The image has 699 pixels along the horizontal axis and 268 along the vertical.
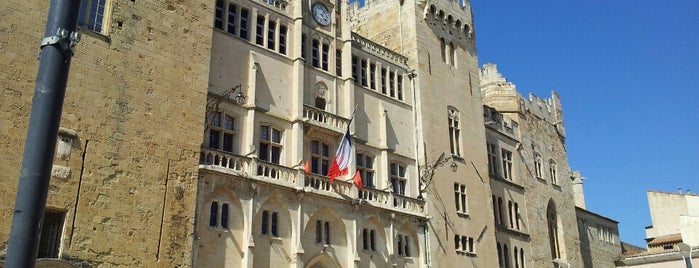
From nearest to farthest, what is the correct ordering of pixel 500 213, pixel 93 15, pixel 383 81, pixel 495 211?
pixel 93 15 < pixel 383 81 < pixel 495 211 < pixel 500 213

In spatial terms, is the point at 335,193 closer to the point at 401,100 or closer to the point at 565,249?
the point at 401,100

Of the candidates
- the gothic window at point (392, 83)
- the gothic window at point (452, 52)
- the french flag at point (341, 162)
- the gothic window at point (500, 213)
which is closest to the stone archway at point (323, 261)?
the french flag at point (341, 162)

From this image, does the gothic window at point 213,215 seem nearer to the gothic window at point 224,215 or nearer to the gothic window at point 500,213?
the gothic window at point 224,215

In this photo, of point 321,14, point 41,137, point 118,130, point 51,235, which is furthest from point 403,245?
point 41,137

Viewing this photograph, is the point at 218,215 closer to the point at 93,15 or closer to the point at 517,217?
the point at 93,15

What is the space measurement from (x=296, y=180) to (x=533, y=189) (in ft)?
68.0

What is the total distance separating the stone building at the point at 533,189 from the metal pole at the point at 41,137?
31.0 metres

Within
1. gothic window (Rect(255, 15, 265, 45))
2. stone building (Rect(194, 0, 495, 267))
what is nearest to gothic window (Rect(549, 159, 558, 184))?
stone building (Rect(194, 0, 495, 267))

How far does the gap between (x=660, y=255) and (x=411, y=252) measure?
21.4 meters

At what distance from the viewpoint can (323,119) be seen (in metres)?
26.7

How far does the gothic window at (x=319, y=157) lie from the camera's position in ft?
86.8

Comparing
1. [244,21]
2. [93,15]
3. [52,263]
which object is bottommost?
[52,263]

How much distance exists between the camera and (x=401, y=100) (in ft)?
104

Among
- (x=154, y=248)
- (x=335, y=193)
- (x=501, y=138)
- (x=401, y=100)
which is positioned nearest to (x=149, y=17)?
(x=154, y=248)
